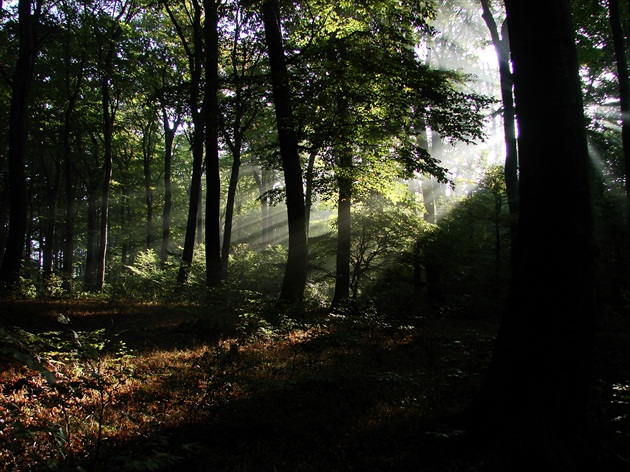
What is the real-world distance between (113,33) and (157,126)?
917 centimetres

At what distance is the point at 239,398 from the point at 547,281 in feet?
12.3

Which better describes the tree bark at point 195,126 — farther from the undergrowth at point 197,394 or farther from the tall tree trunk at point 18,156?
the undergrowth at point 197,394

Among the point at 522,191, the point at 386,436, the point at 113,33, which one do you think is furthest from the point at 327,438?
the point at 113,33

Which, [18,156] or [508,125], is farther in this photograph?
[508,125]

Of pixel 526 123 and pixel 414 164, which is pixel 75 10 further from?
pixel 526 123

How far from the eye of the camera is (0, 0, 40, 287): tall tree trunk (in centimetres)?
1264

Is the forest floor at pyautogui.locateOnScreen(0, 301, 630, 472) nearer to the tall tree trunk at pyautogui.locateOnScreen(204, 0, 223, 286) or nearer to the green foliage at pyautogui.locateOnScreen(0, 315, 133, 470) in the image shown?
the green foliage at pyautogui.locateOnScreen(0, 315, 133, 470)

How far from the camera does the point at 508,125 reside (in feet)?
53.7

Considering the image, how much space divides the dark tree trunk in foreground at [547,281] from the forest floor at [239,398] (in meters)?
0.50

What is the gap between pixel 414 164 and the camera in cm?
1174

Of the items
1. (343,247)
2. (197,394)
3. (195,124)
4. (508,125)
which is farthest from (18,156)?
(508,125)

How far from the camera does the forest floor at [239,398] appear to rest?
328 cm

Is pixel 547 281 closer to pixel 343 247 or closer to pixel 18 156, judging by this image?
pixel 343 247

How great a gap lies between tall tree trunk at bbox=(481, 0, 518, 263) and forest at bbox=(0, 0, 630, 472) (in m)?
0.13
